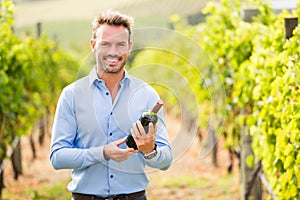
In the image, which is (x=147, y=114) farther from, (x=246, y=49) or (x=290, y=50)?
(x=246, y=49)

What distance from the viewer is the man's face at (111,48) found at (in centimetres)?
357

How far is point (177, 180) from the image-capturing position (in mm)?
10883

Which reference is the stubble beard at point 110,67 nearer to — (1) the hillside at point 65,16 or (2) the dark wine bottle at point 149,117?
(2) the dark wine bottle at point 149,117

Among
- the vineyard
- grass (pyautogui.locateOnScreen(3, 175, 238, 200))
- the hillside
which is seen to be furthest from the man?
the hillside

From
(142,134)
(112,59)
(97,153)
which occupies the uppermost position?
(112,59)

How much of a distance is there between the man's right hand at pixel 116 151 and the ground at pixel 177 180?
5008mm

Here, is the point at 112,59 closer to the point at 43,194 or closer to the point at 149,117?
the point at 149,117

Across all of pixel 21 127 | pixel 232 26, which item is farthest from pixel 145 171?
pixel 21 127

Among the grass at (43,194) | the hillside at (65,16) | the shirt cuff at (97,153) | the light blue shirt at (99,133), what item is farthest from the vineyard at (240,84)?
the hillside at (65,16)

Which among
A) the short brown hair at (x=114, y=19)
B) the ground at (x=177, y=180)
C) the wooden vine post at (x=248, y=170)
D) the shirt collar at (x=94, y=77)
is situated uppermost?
the short brown hair at (x=114, y=19)

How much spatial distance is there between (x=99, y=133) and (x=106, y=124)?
57 mm

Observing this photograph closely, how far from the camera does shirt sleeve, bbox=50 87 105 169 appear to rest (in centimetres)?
361

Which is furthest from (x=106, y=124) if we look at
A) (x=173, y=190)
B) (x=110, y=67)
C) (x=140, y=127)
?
(x=173, y=190)

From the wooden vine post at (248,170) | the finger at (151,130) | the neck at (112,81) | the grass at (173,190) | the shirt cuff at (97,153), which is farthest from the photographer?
the grass at (173,190)
